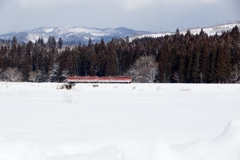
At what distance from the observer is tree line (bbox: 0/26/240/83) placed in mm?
49406

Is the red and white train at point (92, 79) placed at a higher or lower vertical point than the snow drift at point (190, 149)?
lower

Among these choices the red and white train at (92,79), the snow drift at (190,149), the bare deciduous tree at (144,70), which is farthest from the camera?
the bare deciduous tree at (144,70)

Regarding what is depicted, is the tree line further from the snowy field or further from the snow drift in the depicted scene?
the snow drift

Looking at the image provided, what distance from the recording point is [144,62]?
60.5 meters

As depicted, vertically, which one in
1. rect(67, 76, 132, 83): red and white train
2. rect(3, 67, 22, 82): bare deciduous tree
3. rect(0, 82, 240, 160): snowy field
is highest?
rect(0, 82, 240, 160): snowy field

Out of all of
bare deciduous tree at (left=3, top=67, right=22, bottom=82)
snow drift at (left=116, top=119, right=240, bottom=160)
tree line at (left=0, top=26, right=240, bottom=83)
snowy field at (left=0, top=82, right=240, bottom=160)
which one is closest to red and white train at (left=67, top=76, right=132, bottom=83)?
tree line at (left=0, top=26, right=240, bottom=83)

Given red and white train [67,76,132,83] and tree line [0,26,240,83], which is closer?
red and white train [67,76,132,83]

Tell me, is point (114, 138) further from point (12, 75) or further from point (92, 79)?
point (12, 75)

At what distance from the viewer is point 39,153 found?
344 centimetres

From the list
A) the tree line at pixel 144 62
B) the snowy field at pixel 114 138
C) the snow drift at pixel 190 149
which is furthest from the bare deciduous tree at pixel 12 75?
the snow drift at pixel 190 149

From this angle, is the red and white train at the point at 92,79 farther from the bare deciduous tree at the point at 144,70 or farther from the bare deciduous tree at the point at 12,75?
the bare deciduous tree at the point at 12,75

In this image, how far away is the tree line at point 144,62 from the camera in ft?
162

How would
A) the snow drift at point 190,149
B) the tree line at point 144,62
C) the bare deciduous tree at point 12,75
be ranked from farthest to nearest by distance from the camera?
1. the bare deciduous tree at point 12,75
2. the tree line at point 144,62
3. the snow drift at point 190,149

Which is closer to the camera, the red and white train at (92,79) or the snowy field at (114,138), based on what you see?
the snowy field at (114,138)
